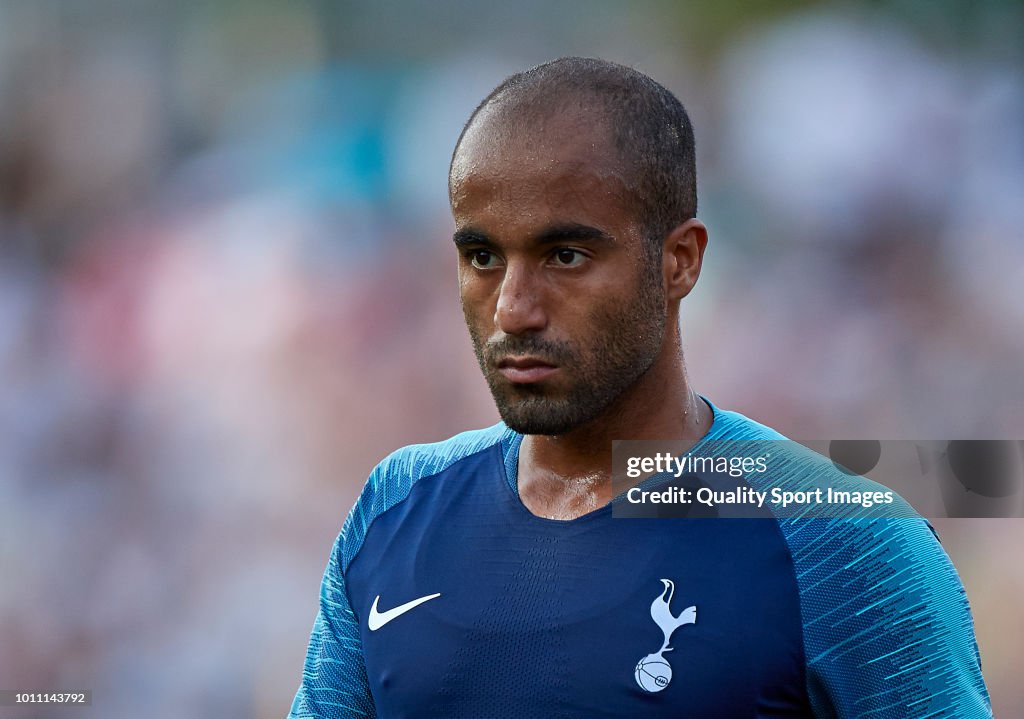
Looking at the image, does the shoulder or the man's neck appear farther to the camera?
the shoulder

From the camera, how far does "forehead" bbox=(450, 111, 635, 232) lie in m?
1.86

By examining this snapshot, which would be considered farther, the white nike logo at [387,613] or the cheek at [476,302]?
the white nike logo at [387,613]

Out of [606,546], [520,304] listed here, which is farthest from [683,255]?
[606,546]

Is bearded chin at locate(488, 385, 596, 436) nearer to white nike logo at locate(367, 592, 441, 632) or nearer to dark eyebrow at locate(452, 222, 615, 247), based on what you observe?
dark eyebrow at locate(452, 222, 615, 247)

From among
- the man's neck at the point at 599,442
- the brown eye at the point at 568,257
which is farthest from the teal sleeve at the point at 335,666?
the brown eye at the point at 568,257

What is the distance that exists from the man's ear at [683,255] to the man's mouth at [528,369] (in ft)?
0.94

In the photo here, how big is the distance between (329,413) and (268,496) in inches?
19.2

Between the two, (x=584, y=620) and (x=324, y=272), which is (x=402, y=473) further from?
(x=324, y=272)

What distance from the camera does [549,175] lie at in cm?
186

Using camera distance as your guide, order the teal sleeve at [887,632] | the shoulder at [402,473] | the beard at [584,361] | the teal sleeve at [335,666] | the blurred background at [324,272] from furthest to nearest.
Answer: the blurred background at [324,272] < the shoulder at [402,473] < the teal sleeve at [335,666] < the beard at [584,361] < the teal sleeve at [887,632]

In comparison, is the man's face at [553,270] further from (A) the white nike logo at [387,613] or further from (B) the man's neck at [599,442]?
(A) the white nike logo at [387,613]

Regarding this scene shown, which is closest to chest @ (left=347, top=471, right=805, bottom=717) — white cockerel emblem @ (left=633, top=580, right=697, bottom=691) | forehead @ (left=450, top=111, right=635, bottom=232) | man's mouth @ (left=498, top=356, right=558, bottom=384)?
white cockerel emblem @ (left=633, top=580, right=697, bottom=691)

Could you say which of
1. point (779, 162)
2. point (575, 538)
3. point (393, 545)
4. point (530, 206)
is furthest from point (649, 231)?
point (779, 162)

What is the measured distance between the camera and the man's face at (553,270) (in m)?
1.86
